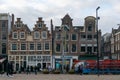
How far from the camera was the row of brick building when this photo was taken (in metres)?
89.7

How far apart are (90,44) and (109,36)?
18391 millimetres

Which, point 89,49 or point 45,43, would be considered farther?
point 45,43

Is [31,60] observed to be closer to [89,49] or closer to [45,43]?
[45,43]

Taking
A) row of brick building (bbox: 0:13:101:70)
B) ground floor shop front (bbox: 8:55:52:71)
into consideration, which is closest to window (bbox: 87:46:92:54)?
row of brick building (bbox: 0:13:101:70)

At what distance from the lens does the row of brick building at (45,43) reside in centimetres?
8969

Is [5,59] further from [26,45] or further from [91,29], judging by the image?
[91,29]

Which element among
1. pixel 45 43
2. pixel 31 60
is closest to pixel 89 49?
pixel 45 43

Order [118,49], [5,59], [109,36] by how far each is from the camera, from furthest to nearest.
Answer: [109,36] → [118,49] → [5,59]

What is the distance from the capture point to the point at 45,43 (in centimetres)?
9012

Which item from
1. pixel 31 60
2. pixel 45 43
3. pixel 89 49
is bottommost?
pixel 31 60

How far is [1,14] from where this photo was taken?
91.0 meters

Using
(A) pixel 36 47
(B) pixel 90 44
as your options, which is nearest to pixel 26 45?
(A) pixel 36 47

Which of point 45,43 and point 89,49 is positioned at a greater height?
point 45,43

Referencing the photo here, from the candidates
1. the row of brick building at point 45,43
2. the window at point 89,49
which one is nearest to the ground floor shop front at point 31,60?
the row of brick building at point 45,43
